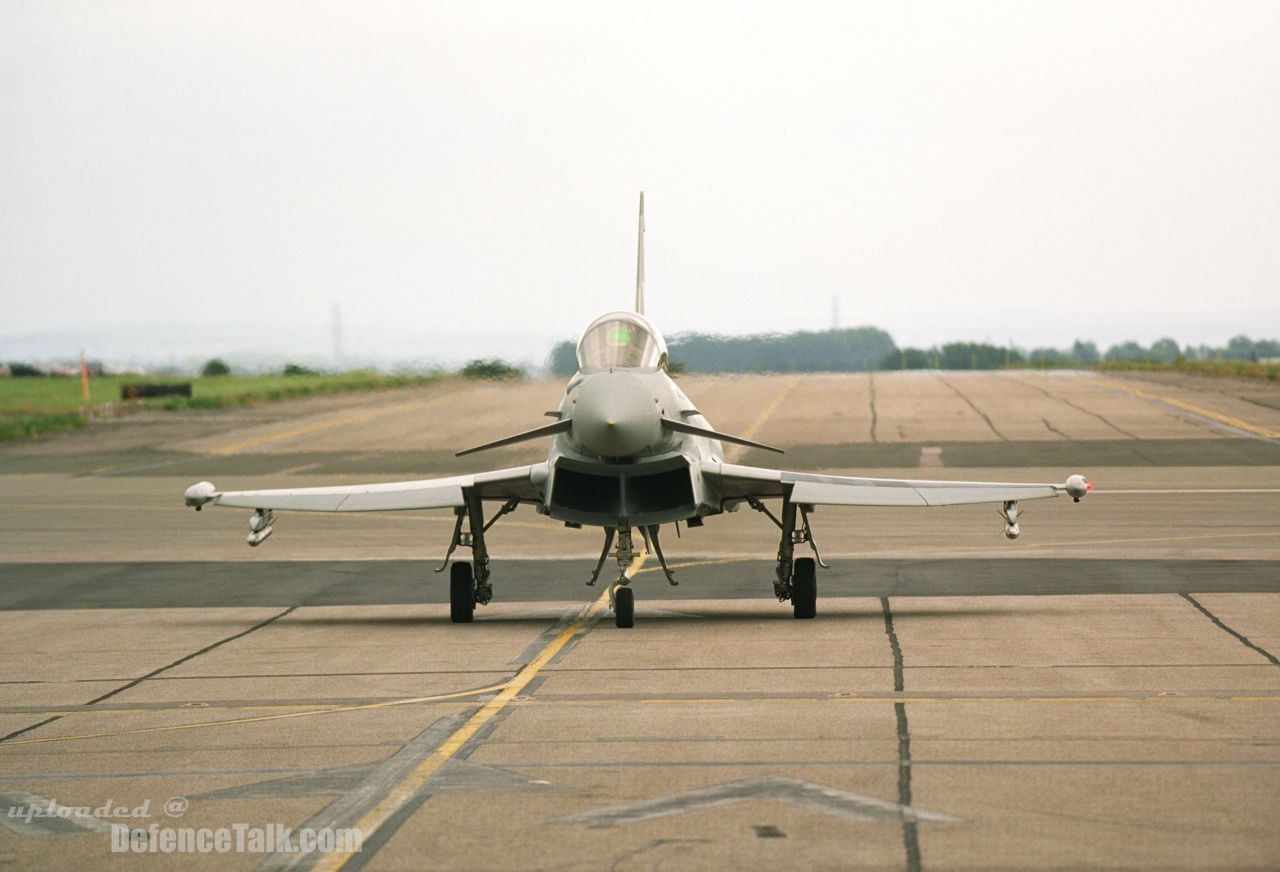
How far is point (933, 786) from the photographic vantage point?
10.5 meters

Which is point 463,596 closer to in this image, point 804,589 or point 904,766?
point 804,589

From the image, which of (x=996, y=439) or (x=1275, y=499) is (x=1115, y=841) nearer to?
(x=1275, y=499)

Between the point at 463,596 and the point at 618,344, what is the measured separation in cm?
388

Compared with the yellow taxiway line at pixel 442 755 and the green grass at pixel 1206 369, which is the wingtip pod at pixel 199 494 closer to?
the yellow taxiway line at pixel 442 755

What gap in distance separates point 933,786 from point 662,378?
9606 millimetres

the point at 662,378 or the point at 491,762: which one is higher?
the point at 662,378

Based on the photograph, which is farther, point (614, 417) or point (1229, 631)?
point (614, 417)

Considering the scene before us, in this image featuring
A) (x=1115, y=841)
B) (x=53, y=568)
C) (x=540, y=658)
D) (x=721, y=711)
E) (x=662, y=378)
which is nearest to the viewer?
(x=1115, y=841)

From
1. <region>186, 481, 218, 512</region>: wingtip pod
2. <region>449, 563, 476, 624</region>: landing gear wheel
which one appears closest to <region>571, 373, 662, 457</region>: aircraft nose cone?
<region>449, 563, 476, 624</region>: landing gear wheel

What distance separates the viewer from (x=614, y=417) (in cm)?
1811

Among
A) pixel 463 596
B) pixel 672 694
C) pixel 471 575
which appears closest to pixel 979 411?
pixel 471 575

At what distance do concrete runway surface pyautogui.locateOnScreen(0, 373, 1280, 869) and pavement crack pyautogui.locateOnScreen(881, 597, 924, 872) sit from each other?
0.13 feet

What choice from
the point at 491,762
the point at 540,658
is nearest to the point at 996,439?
the point at 540,658

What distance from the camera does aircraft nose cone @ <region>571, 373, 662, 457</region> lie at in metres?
18.1
